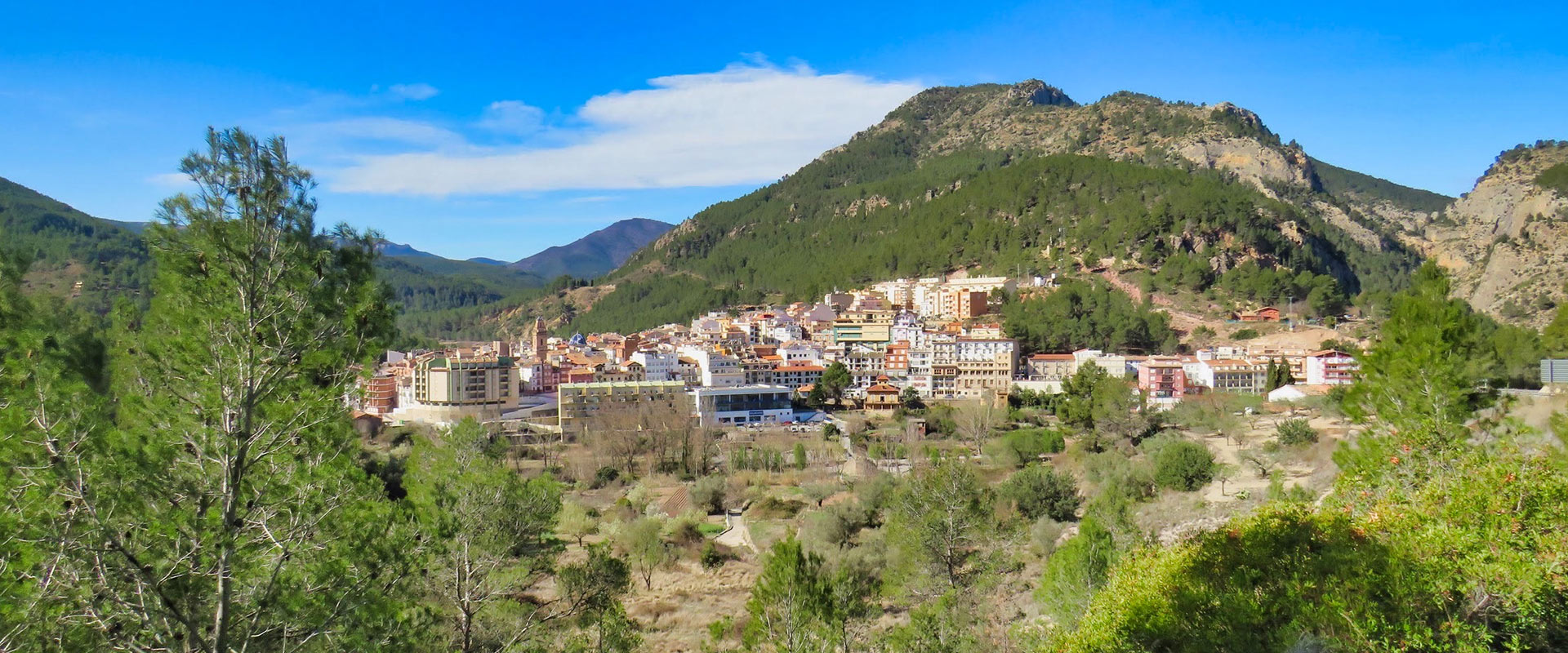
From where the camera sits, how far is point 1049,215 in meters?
82.1

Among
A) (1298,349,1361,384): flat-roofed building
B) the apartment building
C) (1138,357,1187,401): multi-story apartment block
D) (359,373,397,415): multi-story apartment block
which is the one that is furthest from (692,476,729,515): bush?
(1298,349,1361,384): flat-roofed building

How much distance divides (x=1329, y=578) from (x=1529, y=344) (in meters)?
36.6

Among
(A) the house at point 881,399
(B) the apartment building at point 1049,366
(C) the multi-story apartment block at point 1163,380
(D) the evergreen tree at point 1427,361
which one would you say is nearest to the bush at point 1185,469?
(D) the evergreen tree at point 1427,361

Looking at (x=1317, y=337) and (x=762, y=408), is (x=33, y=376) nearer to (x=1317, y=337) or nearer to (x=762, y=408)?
(x=762, y=408)

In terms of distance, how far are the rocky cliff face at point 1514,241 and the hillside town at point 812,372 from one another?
11.8m

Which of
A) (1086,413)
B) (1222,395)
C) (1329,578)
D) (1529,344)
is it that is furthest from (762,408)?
(1329,578)

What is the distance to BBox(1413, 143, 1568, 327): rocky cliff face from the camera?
1895 inches

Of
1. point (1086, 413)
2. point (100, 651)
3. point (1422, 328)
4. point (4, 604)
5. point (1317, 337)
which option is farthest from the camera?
point (1317, 337)

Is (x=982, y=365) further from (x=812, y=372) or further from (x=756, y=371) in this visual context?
(x=756, y=371)

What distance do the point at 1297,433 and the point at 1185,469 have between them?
7.98 metres

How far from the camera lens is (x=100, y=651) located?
3916 millimetres

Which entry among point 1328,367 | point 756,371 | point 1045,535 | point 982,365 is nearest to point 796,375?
point 756,371

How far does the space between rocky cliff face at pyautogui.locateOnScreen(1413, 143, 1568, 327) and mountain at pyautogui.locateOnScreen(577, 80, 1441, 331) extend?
8.52 metres

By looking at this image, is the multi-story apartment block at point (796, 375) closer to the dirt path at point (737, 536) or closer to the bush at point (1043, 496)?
the dirt path at point (737, 536)
